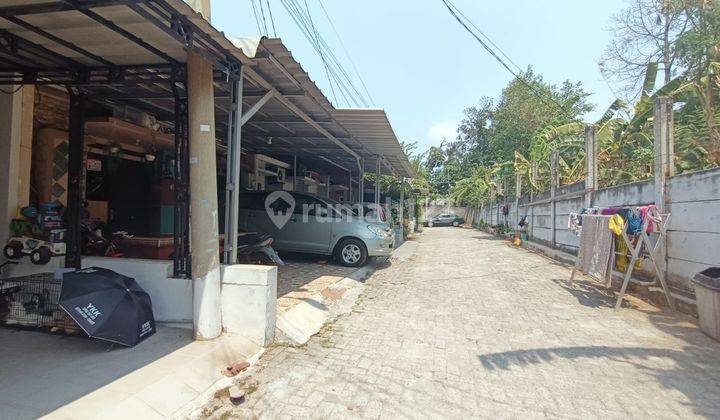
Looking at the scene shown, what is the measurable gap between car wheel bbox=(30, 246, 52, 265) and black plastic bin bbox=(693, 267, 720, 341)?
7899 mm

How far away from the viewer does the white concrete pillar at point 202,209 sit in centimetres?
404

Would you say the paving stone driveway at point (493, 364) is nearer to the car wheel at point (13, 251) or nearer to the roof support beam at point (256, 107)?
the roof support beam at point (256, 107)

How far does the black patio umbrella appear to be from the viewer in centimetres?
349

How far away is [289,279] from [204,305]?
310 cm

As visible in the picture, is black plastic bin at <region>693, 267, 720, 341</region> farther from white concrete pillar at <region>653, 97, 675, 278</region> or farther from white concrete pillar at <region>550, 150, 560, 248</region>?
white concrete pillar at <region>550, 150, 560, 248</region>

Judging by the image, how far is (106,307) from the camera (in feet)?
11.8

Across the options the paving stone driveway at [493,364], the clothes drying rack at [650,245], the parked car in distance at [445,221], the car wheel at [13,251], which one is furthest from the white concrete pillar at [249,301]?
the parked car in distance at [445,221]

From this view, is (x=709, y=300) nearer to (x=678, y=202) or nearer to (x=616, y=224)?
(x=616, y=224)

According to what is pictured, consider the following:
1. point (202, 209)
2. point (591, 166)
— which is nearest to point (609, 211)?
point (591, 166)

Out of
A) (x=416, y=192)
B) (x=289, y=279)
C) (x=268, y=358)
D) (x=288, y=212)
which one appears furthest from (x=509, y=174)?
(x=268, y=358)

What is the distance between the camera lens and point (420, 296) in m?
6.91

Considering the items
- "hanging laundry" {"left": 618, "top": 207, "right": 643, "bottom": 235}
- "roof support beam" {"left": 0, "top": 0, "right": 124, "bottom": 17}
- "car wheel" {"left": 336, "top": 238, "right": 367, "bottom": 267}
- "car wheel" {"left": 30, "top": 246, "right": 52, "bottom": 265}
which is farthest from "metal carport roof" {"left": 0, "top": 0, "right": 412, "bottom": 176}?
"hanging laundry" {"left": 618, "top": 207, "right": 643, "bottom": 235}

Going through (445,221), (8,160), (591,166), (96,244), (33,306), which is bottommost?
(33,306)

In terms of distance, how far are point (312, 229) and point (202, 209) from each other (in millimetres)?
4909
